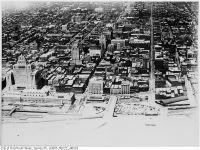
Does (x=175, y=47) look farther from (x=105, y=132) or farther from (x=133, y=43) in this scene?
(x=105, y=132)

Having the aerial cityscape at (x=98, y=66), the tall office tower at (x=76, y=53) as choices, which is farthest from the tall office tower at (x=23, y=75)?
the tall office tower at (x=76, y=53)

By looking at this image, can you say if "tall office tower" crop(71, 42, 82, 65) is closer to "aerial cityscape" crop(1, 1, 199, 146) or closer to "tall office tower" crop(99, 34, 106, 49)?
"aerial cityscape" crop(1, 1, 199, 146)

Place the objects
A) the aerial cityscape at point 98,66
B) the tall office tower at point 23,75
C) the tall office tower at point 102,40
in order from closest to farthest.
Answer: the aerial cityscape at point 98,66 → the tall office tower at point 23,75 → the tall office tower at point 102,40

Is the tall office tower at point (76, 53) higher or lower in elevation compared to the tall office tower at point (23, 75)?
higher

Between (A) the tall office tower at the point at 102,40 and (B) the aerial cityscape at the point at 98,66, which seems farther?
(A) the tall office tower at the point at 102,40

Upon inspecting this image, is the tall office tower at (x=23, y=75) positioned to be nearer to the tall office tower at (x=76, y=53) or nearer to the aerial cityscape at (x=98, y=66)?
the aerial cityscape at (x=98, y=66)

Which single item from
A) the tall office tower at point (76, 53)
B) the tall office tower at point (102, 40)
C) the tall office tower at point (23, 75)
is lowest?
the tall office tower at point (23, 75)

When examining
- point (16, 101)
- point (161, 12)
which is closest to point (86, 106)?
point (16, 101)
